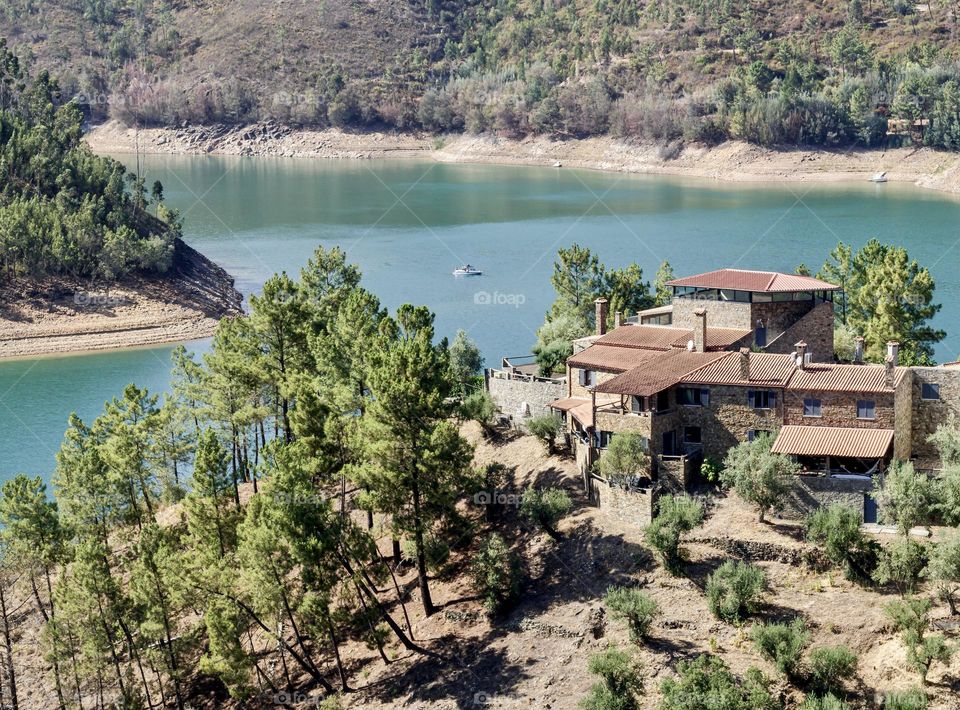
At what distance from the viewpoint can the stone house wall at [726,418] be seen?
5131 cm

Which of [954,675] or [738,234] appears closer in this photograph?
[954,675]

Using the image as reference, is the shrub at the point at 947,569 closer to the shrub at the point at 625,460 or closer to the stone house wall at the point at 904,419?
the stone house wall at the point at 904,419

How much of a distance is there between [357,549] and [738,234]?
4487 inches

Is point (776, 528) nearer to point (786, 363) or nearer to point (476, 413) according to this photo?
point (786, 363)

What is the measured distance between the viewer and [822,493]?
48.8 metres

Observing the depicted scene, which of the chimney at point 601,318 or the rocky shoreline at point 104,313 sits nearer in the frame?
the chimney at point 601,318

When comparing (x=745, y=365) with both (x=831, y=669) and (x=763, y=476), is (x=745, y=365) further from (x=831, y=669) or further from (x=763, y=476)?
(x=831, y=669)

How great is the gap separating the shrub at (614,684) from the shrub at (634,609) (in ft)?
5.65

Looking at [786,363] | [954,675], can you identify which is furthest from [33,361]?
[954,675]

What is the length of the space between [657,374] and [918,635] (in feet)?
48.9

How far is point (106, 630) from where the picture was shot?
50.2 meters

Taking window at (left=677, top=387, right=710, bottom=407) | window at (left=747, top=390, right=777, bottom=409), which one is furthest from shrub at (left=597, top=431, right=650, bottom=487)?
window at (left=747, top=390, right=777, bottom=409)

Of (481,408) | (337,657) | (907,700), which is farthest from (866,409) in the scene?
(337,657)

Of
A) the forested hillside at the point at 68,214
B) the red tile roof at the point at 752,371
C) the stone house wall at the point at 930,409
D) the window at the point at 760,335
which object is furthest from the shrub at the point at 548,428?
the forested hillside at the point at 68,214
